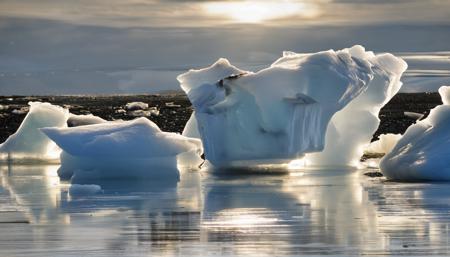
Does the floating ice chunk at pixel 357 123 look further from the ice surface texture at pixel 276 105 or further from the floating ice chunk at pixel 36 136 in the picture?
the floating ice chunk at pixel 36 136

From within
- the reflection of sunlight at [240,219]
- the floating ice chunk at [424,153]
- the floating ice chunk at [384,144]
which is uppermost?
the floating ice chunk at [384,144]

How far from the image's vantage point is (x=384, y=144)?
26875 millimetres

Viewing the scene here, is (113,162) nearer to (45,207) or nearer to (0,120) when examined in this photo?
(45,207)

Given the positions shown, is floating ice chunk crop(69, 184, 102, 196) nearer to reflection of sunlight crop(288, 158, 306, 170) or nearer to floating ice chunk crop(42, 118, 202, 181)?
floating ice chunk crop(42, 118, 202, 181)

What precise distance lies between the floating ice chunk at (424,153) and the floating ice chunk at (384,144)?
16.9ft

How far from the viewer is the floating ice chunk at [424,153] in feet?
65.2

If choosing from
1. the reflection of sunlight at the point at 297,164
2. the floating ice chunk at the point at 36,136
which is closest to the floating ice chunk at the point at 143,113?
the floating ice chunk at the point at 36,136

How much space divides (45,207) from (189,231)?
3608mm

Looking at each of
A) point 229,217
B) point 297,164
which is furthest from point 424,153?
point 229,217

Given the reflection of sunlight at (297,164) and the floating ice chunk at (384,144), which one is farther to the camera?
the floating ice chunk at (384,144)

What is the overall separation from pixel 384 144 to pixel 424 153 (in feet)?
23.0

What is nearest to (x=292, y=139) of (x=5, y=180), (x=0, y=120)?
(x=5, y=180)

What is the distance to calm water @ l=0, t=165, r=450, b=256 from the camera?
12.4m

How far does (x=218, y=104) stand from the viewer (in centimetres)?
2155
